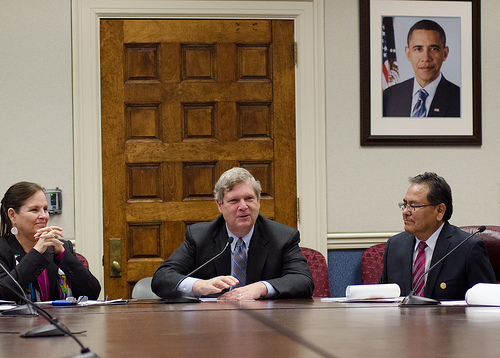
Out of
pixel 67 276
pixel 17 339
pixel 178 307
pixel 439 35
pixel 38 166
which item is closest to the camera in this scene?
pixel 17 339

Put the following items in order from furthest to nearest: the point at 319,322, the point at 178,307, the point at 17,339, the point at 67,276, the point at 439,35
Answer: the point at 439,35
the point at 67,276
the point at 178,307
the point at 319,322
the point at 17,339

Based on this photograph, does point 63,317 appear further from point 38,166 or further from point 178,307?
point 38,166

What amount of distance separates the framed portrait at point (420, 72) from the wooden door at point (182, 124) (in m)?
0.55

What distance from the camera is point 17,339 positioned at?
137 centimetres

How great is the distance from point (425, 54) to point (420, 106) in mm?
355

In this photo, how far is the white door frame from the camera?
3.94m

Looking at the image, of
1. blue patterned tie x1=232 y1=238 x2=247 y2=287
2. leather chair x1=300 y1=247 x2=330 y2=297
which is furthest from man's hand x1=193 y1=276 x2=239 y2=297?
leather chair x1=300 y1=247 x2=330 y2=297

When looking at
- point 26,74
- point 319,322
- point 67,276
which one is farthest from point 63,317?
point 26,74

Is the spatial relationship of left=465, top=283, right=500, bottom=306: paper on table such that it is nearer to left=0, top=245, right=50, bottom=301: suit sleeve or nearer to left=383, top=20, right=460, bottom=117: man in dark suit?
left=0, top=245, right=50, bottom=301: suit sleeve

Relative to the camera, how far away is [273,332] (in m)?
1.41

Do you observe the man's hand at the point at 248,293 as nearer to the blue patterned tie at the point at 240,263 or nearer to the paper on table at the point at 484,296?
the blue patterned tie at the point at 240,263

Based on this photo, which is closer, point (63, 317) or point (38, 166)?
point (63, 317)

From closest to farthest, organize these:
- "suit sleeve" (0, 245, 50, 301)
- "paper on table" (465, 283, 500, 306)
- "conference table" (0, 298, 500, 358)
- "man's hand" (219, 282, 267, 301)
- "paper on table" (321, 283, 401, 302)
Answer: "conference table" (0, 298, 500, 358) → "paper on table" (465, 283, 500, 306) → "paper on table" (321, 283, 401, 302) → "man's hand" (219, 282, 267, 301) → "suit sleeve" (0, 245, 50, 301)

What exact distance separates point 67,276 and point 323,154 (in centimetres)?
185
